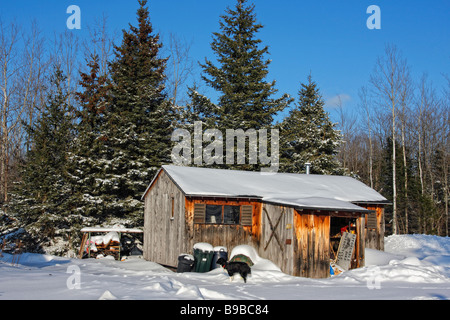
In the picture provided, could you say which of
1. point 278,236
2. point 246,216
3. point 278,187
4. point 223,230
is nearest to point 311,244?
point 278,236

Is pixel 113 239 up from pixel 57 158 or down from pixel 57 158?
down

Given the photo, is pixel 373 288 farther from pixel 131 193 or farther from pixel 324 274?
pixel 131 193

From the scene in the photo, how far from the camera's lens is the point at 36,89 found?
35.8 m

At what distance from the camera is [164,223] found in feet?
59.5

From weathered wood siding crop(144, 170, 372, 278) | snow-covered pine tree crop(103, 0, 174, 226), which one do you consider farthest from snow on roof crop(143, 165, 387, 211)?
snow-covered pine tree crop(103, 0, 174, 226)

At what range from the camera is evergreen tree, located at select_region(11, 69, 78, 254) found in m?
23.1

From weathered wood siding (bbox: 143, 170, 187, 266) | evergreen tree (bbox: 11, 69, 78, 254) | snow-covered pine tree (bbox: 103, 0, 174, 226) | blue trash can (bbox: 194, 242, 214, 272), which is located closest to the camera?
blue trash can (bbox: 194, 242, 214, 272)

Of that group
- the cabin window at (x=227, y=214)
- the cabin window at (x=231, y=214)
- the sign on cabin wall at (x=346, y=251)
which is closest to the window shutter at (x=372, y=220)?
the sign on cabin wall at (x=346, y=251)

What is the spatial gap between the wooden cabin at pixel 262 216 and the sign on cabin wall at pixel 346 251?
207mm

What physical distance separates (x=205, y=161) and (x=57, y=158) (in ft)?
32.1

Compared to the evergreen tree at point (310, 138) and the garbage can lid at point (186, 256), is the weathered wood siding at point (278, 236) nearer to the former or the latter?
the garbage can lid at point (186, 256)

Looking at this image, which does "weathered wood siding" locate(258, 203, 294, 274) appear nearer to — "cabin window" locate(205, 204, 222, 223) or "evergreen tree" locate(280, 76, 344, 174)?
"cabin window" locate(205, 204, 222, 223)

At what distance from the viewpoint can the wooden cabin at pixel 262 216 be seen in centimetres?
1417
